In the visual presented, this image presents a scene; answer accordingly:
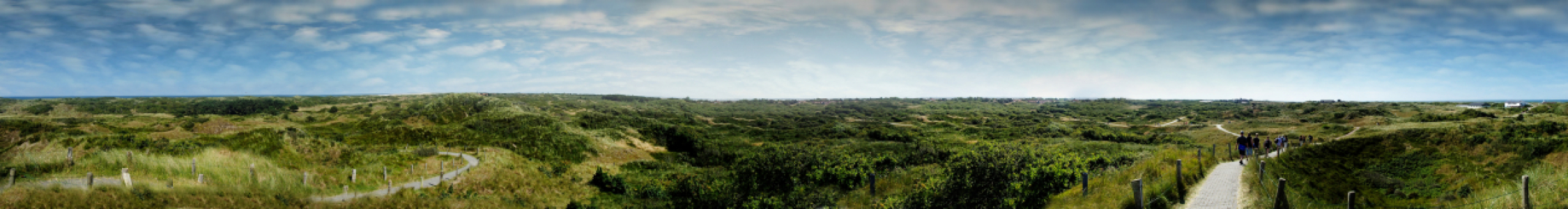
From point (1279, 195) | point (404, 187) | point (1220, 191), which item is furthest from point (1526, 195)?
point (404, 187)

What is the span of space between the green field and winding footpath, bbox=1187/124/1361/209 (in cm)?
46

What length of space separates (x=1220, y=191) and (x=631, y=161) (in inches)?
1670

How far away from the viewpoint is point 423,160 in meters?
32.9

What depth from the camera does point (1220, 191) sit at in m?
14.9

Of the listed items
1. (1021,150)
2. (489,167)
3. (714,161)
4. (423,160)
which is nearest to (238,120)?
(423,160)

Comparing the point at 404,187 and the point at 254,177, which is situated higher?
the point at 254,177

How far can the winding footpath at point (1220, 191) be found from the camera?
13.2 m

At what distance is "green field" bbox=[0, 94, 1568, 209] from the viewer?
16.9 metres

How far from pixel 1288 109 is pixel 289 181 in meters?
128

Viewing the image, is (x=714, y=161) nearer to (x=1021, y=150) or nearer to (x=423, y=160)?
(x=423, y=160)

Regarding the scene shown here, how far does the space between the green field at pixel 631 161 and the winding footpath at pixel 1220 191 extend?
456 millimetres

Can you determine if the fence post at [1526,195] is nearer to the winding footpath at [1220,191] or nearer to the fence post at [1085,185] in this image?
the winding footpath at [1220,191]

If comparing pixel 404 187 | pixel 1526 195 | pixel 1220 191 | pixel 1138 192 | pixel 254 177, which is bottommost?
pixel 404 187

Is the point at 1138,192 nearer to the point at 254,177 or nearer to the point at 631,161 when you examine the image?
the point at 254,177
